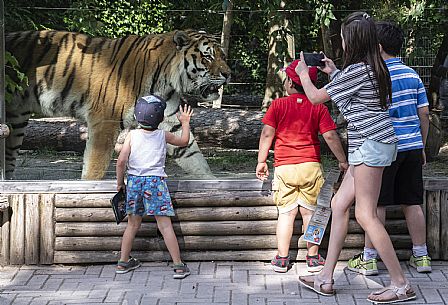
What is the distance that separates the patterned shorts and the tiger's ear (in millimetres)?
1198

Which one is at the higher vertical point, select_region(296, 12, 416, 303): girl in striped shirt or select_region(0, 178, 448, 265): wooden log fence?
select_region(296, 12, 416, 303): girl in striped shirt

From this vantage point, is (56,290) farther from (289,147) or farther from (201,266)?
(289,147)

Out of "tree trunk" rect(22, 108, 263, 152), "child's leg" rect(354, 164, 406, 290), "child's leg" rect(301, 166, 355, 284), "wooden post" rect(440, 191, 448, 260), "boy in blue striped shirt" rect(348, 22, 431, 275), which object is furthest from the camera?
"tree trunk" rect(22, 108, 263, 152)

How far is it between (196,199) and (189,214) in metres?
0.13

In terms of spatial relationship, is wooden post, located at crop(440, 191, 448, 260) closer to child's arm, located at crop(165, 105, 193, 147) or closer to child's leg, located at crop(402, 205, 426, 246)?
child's leg, located at crop(402, 205, 426, 246)

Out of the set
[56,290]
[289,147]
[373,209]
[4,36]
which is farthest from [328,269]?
[4,36]

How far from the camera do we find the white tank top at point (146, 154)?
20.2 feet

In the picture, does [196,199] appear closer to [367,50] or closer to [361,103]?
[361,103]

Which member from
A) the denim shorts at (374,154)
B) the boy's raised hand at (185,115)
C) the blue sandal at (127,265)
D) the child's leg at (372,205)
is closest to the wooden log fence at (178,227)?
the blue sandal at (127,265)

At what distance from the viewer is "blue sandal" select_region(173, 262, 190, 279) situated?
6.16m

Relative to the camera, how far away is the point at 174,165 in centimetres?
678

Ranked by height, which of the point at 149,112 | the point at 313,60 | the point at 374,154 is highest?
the point at 313,60

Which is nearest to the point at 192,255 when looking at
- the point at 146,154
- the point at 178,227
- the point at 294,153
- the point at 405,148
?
the point at 178,227

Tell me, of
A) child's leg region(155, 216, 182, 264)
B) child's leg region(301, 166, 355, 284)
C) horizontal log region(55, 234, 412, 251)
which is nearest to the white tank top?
child's leg region(155, 216, 182, 264)
